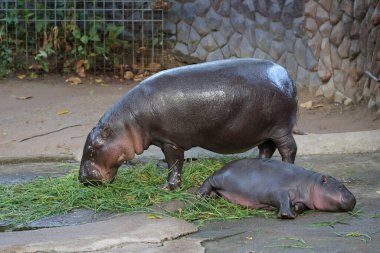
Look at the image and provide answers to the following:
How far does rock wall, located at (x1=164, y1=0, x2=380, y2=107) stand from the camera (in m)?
9.89

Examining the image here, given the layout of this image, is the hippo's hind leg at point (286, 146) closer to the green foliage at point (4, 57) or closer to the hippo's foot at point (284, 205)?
the hippo's foot at point (284, 205)

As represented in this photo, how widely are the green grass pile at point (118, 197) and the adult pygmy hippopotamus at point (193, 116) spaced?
0.16 m

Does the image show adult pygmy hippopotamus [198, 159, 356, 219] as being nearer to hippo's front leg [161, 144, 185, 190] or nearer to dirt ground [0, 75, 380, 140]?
hippo's front leg [161, 144, 185, 190]

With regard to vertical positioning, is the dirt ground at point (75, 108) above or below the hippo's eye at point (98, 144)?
below

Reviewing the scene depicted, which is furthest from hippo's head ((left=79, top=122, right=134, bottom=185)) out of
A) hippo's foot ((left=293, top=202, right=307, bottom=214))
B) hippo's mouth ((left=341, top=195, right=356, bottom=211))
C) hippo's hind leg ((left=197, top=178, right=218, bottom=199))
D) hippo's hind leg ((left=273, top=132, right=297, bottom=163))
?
hippo's mouth ((left=341, top=195, right=356, bottom=211))

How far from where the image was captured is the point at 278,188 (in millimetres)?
5934

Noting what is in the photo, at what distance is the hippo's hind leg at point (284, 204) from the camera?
18.8 ft

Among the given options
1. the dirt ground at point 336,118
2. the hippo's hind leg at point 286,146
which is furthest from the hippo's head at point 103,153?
the dirt ground at point 336,118

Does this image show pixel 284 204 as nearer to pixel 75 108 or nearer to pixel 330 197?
pixel 330 197

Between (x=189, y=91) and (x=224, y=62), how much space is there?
0.48 metres

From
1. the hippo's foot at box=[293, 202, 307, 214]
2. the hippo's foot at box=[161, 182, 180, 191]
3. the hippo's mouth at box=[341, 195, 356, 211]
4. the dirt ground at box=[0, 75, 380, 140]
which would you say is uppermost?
the hippo's mouth at box=[341, 195, 356, 211]

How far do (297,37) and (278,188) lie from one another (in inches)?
212

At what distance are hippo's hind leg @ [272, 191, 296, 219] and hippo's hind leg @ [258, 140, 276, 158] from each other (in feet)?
3.78

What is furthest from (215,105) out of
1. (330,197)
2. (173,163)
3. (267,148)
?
(330,197)
